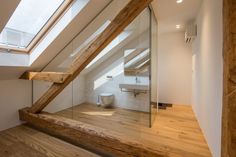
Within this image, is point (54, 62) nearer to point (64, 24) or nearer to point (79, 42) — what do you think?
point (79, 42)

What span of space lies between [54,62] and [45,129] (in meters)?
1.26

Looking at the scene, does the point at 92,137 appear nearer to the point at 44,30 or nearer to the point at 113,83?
the point at 113,83

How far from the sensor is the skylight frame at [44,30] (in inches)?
82.5

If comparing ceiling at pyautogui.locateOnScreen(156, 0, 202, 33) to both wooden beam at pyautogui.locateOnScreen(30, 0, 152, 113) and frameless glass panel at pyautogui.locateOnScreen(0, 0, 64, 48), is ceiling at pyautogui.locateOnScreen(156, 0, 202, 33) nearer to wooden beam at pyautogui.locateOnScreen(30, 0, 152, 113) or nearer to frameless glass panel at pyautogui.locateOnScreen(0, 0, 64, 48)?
wooden beam at pyautogui.locateOnScreen(30, 0, 152, 113)

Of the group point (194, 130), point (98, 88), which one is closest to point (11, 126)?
point (98, 88)

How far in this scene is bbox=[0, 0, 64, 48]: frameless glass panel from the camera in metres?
2.01

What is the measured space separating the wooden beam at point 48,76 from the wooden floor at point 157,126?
0.93 metres

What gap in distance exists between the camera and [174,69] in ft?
14.3

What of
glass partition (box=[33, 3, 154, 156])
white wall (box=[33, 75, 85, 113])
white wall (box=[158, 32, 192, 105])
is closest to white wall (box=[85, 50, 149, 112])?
glass partition (box=[33, 3, 154, 156])

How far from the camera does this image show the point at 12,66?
7.47 ft

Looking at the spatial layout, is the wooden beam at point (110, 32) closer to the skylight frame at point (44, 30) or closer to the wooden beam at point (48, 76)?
the wooden beam at point (48, 76)

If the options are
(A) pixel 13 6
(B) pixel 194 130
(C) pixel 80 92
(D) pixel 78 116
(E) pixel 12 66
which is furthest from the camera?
(C) pixel 80 92

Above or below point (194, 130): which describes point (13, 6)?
above

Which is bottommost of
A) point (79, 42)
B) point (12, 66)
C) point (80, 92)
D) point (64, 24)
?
point (80, 92)
